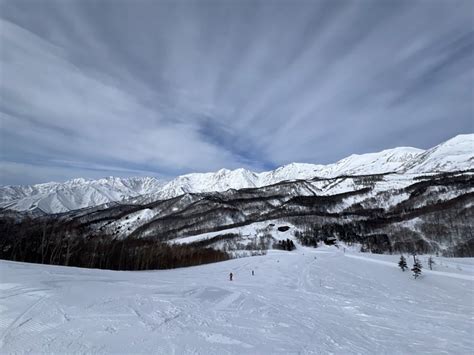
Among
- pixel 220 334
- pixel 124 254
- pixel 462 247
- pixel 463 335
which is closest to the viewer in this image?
pixel 220 334

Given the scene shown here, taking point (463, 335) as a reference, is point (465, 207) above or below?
above

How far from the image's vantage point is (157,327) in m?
9.07

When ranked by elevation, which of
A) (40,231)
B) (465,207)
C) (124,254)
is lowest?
(124,254)

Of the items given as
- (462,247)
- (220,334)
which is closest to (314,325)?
(220,334)

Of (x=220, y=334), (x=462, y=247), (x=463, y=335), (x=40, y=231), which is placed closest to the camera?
(x=220, y=334)

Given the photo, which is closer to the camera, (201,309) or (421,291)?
(201,309)

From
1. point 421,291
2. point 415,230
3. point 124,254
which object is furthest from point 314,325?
point 415,230

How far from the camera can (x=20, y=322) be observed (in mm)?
7867

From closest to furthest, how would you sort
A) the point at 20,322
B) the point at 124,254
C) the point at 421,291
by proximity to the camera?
the point at 20,322, the point at 421,291, the point at 124,254

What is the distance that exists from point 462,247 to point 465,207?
5371 centimetres

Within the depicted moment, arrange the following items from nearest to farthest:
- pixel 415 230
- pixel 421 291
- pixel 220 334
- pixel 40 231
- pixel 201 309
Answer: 1. pixel 220 334
2. pixel 201 309
3. pixel 421 291
4. pixel 40 231
5. pixel 415 230

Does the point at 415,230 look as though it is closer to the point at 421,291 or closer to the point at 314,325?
the point at 421,291

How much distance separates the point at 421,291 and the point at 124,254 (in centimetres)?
5644

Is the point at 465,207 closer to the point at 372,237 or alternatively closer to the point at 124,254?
the point at 372,237
